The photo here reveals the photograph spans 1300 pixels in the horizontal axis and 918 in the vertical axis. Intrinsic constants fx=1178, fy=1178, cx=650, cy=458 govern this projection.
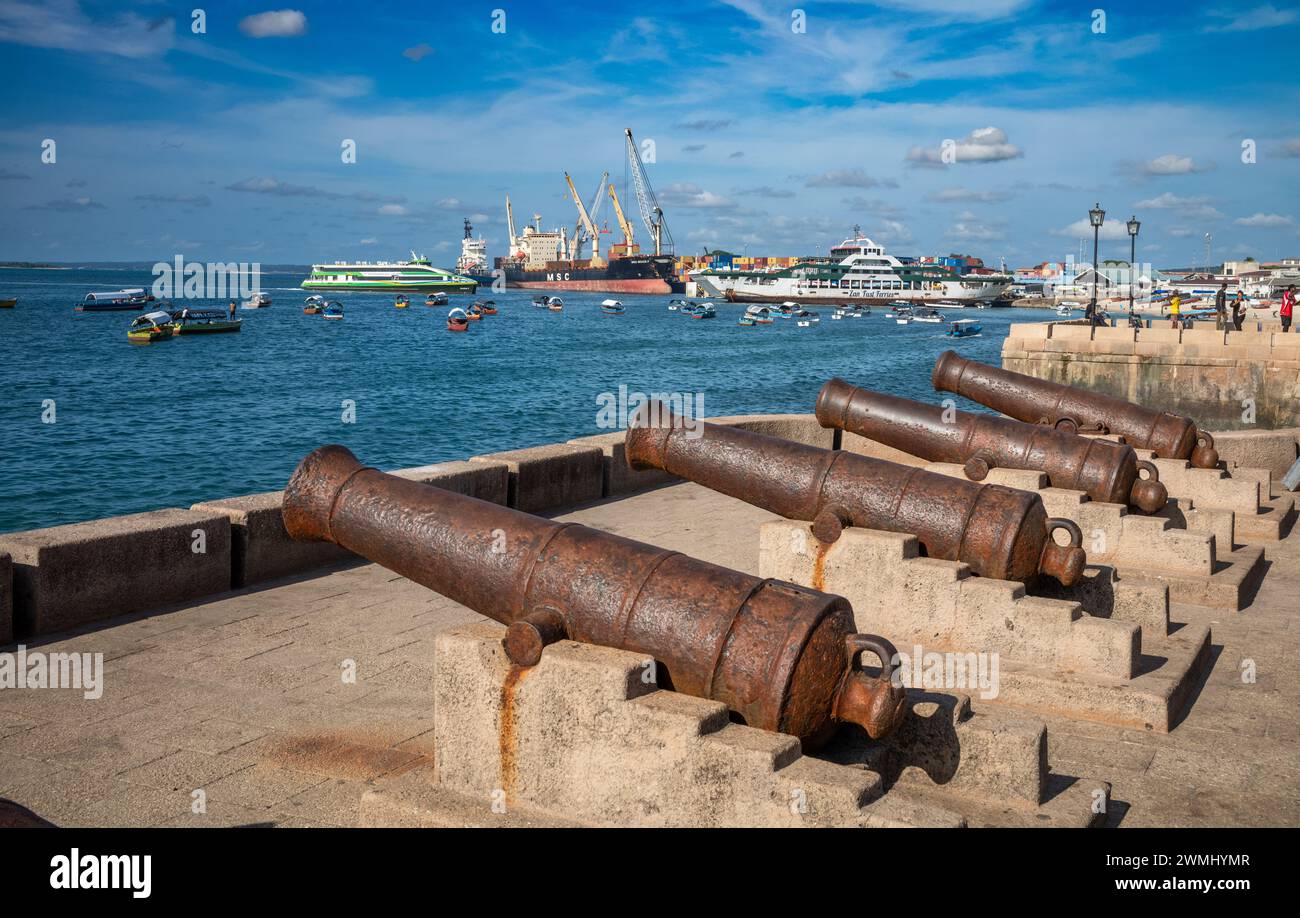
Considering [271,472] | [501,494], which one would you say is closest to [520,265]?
[271,472]

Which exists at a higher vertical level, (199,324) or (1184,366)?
(199,324)

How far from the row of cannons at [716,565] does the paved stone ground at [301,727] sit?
0.72m

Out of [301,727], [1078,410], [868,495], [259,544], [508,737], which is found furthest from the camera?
[1078,410]

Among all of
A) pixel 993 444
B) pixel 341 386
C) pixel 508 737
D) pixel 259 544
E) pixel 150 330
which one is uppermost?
pixel 150 330

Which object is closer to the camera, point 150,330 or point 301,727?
point 301,727

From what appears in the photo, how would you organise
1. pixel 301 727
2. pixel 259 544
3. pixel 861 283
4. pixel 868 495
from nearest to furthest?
pixel 301 727, pixel 868 495, pixel 259 544, pixel 861 283

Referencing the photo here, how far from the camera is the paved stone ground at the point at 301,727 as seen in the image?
3.99 metres

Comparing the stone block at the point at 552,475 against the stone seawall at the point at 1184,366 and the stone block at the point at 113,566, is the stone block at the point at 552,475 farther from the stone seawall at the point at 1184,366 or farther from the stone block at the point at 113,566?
the stone seawall at the point at 1184,366

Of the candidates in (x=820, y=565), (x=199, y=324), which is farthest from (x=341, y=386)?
(x=820, y=565)

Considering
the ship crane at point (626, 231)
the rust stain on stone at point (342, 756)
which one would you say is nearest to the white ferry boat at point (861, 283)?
the ship crane at point (626, 231)

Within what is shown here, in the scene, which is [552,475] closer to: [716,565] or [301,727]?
[301,727]

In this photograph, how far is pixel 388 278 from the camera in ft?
419

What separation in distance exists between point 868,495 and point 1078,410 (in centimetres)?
392
